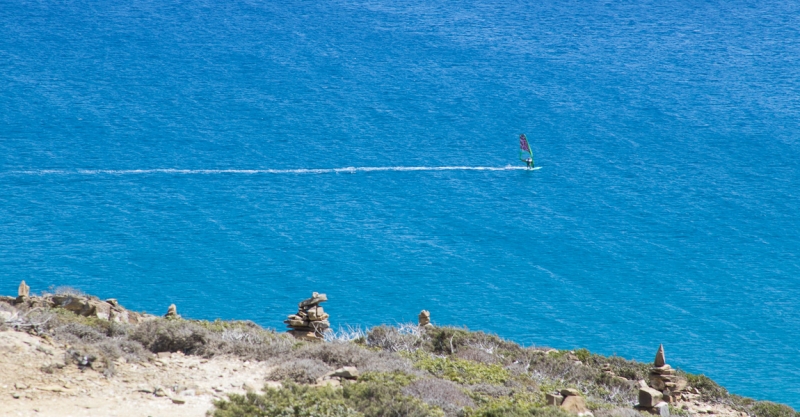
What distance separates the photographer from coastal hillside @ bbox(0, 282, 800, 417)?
1423 cm

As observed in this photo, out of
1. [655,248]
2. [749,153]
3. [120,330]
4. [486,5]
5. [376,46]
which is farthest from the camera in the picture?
[486,5]

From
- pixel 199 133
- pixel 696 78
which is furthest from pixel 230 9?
pixel 696 78

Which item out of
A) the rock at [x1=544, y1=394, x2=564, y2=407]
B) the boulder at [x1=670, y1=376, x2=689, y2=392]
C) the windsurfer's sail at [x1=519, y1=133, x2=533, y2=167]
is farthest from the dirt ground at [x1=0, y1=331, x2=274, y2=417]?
the windsurfer's sail at [x1=519, y1=133, x2=533, y2=167]

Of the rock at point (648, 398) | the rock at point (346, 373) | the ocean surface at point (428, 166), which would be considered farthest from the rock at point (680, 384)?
the ocean surface at point (428, 166)

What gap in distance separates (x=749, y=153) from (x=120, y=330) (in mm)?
51366

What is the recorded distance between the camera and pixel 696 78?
69125 mm

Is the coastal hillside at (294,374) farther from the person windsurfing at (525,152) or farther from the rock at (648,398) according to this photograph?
the person windsurfing at (525,152)

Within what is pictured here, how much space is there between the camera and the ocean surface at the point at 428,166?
43094mm

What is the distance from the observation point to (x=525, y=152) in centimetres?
5966

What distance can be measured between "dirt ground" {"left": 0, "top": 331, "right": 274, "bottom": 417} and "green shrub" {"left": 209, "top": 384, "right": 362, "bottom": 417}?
0.58 meters

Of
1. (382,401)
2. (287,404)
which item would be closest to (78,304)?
(287,404)

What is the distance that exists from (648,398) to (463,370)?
138 inches

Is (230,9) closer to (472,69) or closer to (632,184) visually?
(472,69)

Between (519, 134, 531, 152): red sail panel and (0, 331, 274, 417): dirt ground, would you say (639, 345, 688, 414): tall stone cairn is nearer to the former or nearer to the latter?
(0, 331, 274, 417): dirt ground
